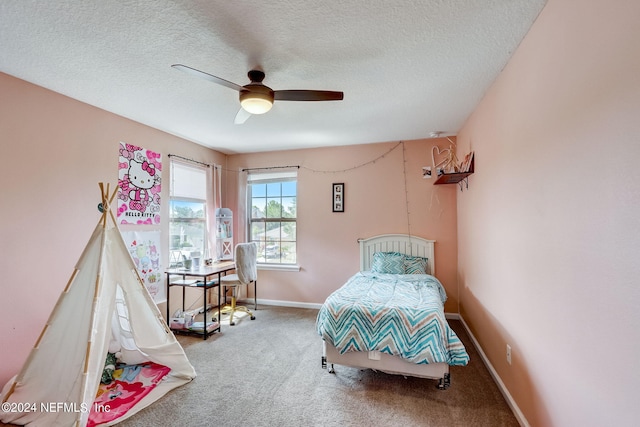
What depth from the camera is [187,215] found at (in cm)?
412

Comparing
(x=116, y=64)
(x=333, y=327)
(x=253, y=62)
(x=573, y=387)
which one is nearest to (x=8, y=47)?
(x=116, y=64)

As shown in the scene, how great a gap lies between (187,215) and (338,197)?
7.32 feet

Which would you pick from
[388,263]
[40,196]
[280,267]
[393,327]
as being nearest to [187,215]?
[280,267]

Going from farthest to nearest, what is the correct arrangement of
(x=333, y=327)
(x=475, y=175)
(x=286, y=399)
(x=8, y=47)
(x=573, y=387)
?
(x=475, y=175)
(x=333, y=327)
(x=286, y=399)
(x=8, y=47)
(x=573, y=387)

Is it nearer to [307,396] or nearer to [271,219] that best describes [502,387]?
[307,396]

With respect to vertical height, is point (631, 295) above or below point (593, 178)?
below

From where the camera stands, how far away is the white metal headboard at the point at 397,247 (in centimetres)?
397

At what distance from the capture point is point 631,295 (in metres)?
0.99

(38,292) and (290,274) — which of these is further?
(290,274)

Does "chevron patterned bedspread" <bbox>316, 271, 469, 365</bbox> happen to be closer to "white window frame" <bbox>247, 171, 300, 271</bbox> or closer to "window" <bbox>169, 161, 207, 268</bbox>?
"white window frame" <bbox>247, 171, 300, 271</bbox>

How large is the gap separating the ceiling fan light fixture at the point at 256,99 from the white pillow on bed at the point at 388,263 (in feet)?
8.45

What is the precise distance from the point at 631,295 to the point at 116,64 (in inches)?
125

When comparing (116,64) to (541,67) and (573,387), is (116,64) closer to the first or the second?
(541,67)

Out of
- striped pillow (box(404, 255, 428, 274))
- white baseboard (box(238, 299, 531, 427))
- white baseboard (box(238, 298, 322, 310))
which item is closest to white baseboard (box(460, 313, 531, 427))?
white baseboard (box(238, 299, 531, 427))
